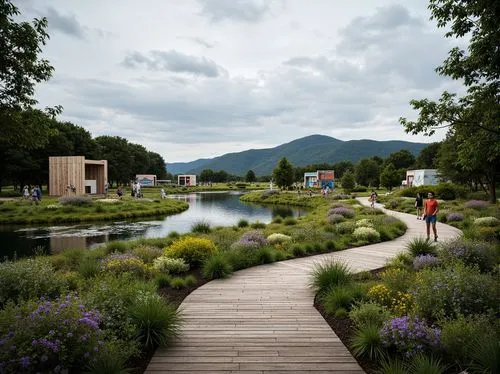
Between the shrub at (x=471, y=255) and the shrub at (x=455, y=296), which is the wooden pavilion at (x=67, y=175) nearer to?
the shrub at (x=471, y=255)

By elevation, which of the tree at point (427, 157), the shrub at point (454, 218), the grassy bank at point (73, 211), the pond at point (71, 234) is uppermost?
the tree at point (427, 157)

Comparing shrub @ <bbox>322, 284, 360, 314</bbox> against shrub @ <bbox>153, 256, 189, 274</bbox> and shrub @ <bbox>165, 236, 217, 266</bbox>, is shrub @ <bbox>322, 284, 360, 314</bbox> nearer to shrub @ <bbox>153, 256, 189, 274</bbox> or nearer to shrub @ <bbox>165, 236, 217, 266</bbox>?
shrub @ <bbox>153, 256, 189, 274</bbox>

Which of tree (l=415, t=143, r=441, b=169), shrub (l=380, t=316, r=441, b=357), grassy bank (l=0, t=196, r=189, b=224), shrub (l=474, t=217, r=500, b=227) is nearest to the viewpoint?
shrub (l=380, t=316, r=441, b=357)

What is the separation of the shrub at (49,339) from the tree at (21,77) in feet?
24.6

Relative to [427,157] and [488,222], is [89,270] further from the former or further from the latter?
[427,157]

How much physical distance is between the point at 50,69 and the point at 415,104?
11.3m

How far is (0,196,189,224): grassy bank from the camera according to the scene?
30000mm

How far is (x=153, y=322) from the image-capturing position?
516cm

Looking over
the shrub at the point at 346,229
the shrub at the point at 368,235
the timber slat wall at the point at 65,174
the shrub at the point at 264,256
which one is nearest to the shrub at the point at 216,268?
the shrub at the point at 264,256

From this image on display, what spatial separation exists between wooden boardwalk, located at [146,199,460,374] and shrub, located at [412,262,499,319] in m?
1.58

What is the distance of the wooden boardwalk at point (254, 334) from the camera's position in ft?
15.1

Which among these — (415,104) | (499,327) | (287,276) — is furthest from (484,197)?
(499,327)

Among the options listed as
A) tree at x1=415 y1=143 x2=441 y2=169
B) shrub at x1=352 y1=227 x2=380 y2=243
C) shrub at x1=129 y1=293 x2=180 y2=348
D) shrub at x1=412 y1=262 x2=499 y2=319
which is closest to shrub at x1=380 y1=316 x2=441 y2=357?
shrub at x1=412 y1=262 x2=499 y2=319

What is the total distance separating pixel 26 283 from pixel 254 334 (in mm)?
4041
